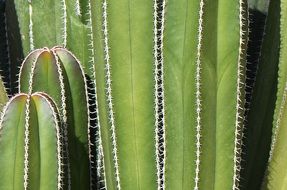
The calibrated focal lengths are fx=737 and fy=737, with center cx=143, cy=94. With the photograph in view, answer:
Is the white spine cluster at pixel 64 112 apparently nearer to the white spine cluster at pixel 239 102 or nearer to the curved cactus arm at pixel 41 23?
the curved cactus arm at pixel 41 23

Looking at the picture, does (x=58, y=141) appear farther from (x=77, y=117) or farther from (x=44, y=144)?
(x=77, y=117)

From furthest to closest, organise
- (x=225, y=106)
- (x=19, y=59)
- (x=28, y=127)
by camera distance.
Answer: (x=19, y=59)
(x=225, y=106)
(x=28, y=127)

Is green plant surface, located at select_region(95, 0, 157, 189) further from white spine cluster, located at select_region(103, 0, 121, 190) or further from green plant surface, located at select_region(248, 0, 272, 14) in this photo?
green plant surface, located at select_region(248, 0, 272, 14)

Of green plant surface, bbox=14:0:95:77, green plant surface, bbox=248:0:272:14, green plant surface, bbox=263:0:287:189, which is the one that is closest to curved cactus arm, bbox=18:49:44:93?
green plant surface, bbox=14:0:95:77

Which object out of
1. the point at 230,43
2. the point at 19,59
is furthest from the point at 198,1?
the point at 19,59

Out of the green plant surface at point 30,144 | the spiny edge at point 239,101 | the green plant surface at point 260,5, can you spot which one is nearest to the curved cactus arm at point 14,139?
the green plant surface at point 30,144

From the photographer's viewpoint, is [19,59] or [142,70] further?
[19,59]

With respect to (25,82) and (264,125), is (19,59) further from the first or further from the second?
(264,125)
